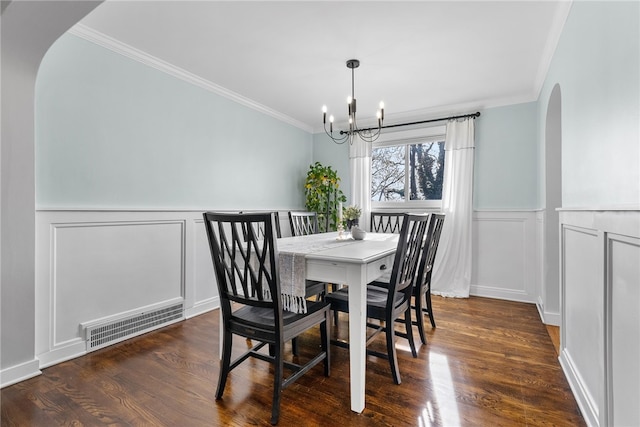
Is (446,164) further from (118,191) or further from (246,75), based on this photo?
(118,191)

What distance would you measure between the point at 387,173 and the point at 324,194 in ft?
3.18

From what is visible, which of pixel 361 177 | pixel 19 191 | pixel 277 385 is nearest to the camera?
pixel 277 385

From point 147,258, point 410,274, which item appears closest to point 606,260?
point 410,274

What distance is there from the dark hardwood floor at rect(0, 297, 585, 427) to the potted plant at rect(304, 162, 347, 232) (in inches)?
94.4

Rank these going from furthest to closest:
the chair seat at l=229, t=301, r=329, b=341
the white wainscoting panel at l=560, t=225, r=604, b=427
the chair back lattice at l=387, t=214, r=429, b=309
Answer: the chair back lattice at l=387, t=214, r=429, b=309
the chair seat at l=229, t=301, r=329, b=341
the white wainscoting panel at l=560, t=225, r=604, b=427

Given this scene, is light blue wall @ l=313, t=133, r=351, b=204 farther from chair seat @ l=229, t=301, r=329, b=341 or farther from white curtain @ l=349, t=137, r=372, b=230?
chair seat @ l=229, t=301, r=329, b=341

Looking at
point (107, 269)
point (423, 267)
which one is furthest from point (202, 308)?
point (423, 267)

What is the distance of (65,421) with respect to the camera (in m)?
1.57

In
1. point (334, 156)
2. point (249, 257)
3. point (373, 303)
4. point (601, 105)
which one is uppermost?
point (334, 156)

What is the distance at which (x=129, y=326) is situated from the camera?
259cm

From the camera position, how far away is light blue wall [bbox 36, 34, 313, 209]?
7.25 feet

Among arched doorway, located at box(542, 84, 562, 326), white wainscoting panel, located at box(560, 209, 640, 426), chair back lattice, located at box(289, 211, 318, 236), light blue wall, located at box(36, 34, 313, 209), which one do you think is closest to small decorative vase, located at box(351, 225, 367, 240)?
chair back lattice, located at box(289, 211, 318, 236)

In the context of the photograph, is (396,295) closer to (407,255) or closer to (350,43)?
(407,255)

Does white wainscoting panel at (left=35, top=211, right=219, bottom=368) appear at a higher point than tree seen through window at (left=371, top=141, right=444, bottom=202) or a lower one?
lower
